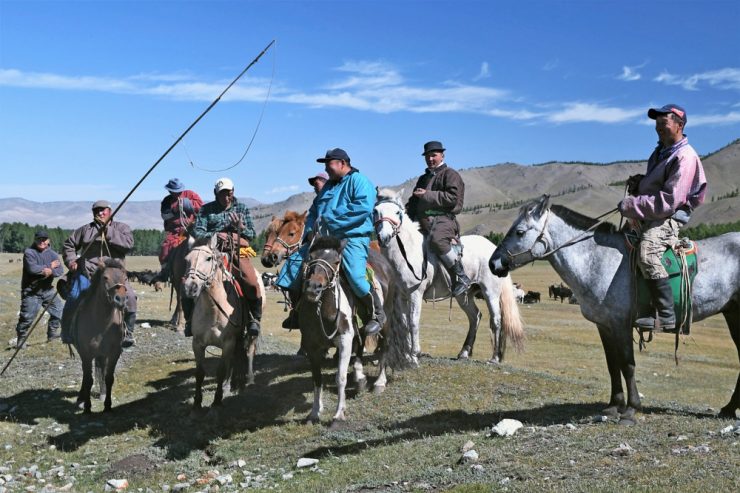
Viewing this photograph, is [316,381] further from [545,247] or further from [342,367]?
[545,247]

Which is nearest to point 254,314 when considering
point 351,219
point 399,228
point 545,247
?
point 351,219

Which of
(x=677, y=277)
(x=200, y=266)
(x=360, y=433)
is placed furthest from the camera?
(x=200, y=266)

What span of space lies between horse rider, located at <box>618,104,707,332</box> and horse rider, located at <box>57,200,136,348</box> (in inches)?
318

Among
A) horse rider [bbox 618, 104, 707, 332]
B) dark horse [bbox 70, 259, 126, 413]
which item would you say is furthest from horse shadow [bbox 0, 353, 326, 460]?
horse rider [bbox 618, 104, 707, 332]

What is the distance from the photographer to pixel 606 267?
8.55 m

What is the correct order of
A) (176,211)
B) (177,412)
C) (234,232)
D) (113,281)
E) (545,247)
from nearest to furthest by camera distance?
(545,247) → (113,281) → (177,412) → (234,232) → (176,211)

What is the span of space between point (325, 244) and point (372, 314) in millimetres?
1504

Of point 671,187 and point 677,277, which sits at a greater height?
point 671,187

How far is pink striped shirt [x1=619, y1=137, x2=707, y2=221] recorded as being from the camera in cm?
789

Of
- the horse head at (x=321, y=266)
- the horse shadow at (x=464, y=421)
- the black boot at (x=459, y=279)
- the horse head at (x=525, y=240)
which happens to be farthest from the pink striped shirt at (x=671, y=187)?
the black boot at (x=459, y=279)

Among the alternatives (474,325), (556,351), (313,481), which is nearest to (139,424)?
(313,481)

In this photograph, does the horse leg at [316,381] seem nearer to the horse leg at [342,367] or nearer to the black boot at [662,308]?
the horse leg at [342,367]

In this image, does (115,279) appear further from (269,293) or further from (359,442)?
(269,293)

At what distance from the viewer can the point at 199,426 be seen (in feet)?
32.3
